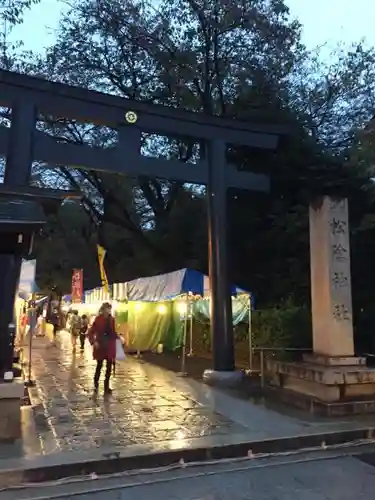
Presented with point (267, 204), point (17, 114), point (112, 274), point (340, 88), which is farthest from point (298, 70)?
point (112, 274)

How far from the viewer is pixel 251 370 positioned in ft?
48.2

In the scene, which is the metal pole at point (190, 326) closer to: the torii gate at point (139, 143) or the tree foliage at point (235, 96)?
the tree foliage at point (235, 96)

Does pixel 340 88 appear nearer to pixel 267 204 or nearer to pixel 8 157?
pixel 267 204

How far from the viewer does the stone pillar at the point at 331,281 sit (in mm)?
10430

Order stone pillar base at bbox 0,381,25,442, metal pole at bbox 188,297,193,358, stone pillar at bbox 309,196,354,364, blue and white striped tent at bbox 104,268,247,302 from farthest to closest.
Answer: metal pole at bbox 188,297,193,358
blue and white striped tent at bbox 104,268,247,302
stone pillar at bbox 309,196,354,364
stone pillar base at bbox 0,381,25,442

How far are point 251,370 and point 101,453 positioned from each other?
27.0 ft

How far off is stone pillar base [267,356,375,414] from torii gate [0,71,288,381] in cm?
302

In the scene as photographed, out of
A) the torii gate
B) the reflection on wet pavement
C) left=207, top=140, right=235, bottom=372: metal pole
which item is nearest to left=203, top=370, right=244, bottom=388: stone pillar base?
the torii gate

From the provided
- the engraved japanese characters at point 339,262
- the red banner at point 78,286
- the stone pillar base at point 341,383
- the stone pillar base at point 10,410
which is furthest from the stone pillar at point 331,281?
the red banner at point 78,286

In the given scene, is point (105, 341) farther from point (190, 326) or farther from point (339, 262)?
point (190, 326)

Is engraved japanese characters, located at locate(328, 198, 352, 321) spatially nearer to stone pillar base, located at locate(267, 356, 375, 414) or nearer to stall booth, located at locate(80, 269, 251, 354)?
stone pillar base, located at locate(267, 356, 375, 414)

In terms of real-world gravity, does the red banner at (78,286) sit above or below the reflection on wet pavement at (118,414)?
above

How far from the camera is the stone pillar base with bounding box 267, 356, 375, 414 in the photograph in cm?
970

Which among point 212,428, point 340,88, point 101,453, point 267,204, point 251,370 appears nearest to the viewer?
point 101,453
